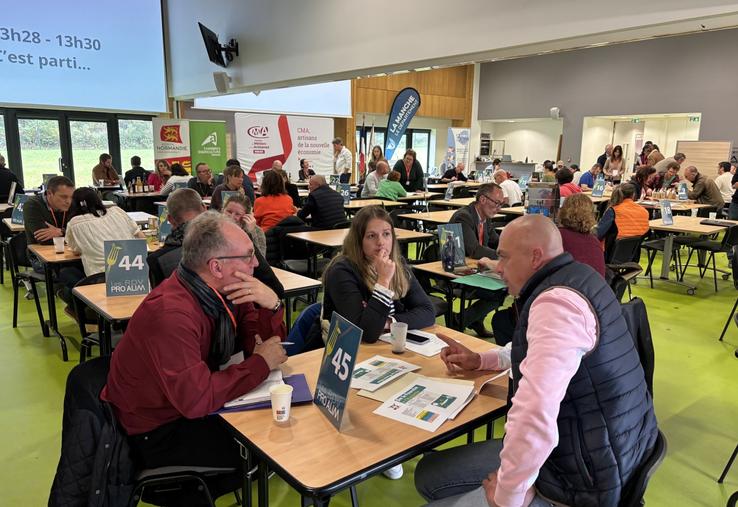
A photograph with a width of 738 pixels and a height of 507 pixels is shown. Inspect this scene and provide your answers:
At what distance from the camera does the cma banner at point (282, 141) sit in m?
12.6

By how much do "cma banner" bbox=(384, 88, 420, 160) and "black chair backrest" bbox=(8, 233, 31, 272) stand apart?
23.1ft

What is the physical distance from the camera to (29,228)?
441cm

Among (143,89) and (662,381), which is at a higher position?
(143,89)

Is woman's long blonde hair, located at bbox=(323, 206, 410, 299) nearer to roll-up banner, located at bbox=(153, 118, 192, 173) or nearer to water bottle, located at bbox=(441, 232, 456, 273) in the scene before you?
water bottle, located at bbox=(441, 232, 456, 273)

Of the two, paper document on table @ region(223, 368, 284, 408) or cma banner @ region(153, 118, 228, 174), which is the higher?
cma banner @ region(153, 118, 228, 174)

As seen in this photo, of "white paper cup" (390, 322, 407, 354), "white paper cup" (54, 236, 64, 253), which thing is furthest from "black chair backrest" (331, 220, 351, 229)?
"white paper cup" (390, 322, 407, 354)

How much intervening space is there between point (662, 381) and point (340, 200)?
3.52 metres

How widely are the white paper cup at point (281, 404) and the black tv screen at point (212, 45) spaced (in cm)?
899

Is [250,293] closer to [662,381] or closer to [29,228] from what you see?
[662,381]

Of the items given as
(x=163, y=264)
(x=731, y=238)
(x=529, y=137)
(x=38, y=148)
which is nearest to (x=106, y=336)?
(x=163, y=264)

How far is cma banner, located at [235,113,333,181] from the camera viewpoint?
41.3 feet

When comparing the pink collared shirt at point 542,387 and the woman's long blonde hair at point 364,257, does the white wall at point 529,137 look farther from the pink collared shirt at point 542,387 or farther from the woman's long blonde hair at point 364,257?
the pink collared shirt at point 542,387

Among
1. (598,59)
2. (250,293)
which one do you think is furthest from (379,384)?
(598,59)

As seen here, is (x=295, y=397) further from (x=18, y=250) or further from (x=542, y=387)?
(x=18, y=250)
